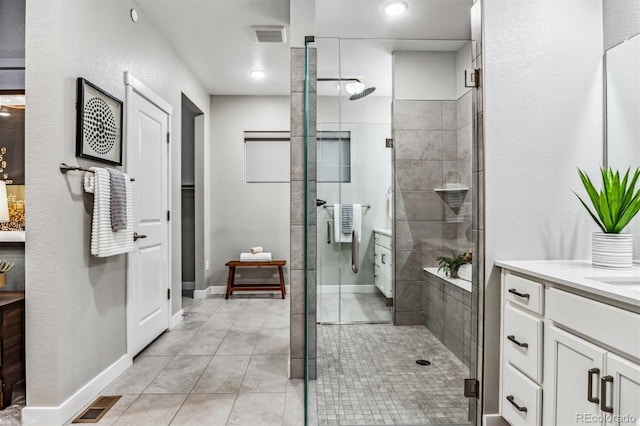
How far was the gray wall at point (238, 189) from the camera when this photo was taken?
511cm

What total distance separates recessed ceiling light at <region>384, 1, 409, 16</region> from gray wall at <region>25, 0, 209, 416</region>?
198cm

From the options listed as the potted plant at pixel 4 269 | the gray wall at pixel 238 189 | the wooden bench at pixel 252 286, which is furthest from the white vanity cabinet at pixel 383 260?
the gray wall at pixel 238 189

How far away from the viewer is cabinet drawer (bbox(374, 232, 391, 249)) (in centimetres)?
190

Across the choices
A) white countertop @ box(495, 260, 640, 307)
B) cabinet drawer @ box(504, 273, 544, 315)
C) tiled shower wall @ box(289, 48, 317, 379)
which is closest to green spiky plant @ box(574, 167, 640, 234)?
white countertop @ box(495, 260, 640, 307)

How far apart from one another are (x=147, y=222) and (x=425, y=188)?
2301 mm

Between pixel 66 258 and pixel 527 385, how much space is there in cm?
231

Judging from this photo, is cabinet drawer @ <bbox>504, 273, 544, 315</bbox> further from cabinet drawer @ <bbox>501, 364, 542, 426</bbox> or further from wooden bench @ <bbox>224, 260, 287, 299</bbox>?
wooden bench @ <bbox>224, 260, 287, 299</bbox>

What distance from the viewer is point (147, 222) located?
302 centimetres

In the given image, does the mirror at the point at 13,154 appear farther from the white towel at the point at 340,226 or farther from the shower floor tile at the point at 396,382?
the shower floor tile at the point at 396,382

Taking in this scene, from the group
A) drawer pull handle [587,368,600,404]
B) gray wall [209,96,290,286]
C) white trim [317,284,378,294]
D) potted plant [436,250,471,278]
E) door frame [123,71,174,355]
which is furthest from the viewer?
gray wall [209,96,290,286]

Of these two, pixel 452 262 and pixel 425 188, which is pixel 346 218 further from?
pixel 452 262

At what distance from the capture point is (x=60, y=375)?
6.22ft

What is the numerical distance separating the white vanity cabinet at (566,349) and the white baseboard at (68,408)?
2214mm

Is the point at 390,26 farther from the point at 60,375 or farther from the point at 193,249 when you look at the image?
the point at 193,249
